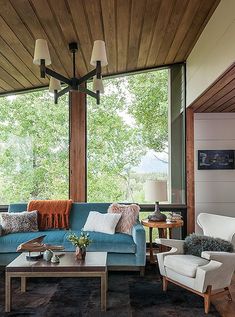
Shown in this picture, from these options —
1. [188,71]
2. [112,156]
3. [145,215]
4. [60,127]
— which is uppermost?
[188,71]

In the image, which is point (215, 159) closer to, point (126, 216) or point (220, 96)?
point (220, 96)

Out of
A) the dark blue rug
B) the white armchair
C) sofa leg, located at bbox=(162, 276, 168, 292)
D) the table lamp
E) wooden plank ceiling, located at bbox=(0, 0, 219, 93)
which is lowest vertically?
the dark blue rug

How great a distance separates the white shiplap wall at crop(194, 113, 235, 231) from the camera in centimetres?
539

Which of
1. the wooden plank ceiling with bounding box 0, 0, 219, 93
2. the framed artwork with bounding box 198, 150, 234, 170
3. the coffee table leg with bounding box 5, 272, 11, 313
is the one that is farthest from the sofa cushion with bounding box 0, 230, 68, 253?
the framed artwork with bounding box 198, 150, 234, 170

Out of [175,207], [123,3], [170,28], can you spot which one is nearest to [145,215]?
[175,207]

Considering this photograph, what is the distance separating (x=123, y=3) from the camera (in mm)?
3264

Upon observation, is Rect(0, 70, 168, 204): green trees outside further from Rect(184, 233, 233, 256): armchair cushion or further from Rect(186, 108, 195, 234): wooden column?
Rect(184, 233, 233, 256): armchair cushion

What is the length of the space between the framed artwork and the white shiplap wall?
5cm

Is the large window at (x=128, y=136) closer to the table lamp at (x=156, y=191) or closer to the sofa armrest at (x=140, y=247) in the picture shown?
the table lamp at (x=156, y=191)

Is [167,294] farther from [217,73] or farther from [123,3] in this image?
[123,3]

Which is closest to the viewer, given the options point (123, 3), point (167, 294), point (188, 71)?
point (123, 3)

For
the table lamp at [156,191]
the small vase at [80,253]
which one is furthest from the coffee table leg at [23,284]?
the table lamp at [156,191]

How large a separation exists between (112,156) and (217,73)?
2.43 meters

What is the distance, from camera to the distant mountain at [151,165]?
5504 millimetres
